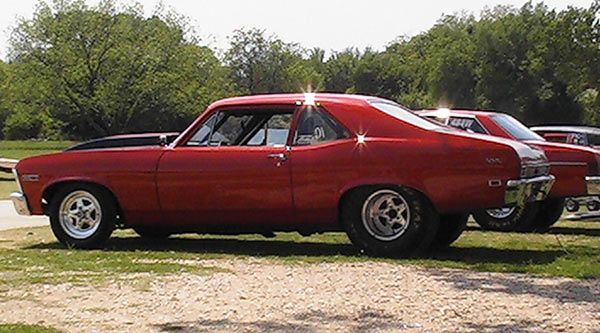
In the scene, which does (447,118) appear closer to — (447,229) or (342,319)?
(447,229)

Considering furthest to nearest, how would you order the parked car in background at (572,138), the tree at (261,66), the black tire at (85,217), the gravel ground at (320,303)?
the tree at (261,66), the parked car in background at (572,138), the black tire at (85,217), the gravel ground at (320,303)

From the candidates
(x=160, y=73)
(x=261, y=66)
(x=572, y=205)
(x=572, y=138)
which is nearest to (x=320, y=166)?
(x=572, y=138)

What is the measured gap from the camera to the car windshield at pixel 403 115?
8.89 meters

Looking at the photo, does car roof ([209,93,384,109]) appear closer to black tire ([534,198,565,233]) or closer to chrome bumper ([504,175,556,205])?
chrome bumper ([504,175,556,205])

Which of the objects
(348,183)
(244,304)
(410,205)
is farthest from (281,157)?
(244,304)

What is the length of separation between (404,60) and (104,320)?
109853 millimetres

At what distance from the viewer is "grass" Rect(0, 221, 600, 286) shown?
25.5ft

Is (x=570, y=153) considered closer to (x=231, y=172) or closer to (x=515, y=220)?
(x=515, y=220)

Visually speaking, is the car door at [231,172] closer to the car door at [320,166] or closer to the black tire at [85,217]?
the car door at [320,166]

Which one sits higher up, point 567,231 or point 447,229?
point 447,229

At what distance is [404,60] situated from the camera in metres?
114

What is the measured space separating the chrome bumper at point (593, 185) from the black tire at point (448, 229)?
195cm

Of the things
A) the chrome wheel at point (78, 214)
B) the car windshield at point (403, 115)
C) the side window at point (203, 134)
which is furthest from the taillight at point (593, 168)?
the chrome wheel at point (78, 214)

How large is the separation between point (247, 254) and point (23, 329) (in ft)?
12.0
